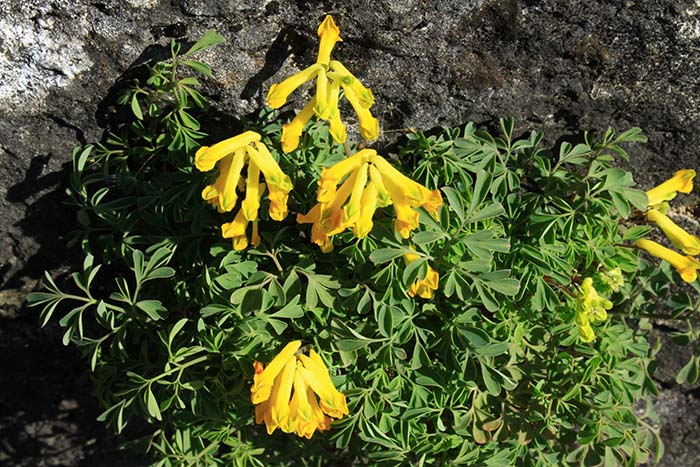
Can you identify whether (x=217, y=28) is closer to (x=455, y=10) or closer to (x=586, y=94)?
(x=455, y=10)

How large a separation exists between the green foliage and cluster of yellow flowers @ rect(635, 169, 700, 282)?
0.37 ft

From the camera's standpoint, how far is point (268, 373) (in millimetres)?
1952

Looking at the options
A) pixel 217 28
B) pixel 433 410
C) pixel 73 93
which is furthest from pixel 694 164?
pixel 73 93

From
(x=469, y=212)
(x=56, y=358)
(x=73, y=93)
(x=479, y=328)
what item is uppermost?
(x=73, y=93)

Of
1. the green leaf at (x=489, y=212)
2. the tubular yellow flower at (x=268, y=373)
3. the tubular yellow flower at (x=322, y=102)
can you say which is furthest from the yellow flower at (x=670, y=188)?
the tubular yellow flower at (x=268, y=373)

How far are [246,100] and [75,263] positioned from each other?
3.19 ft

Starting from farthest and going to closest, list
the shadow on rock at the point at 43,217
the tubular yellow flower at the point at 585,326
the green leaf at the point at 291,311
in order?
1. the shadow on rock at the point at 43,217
2. the tubular yellow flower at the point at 585,326
3. the green leaf at the point at 291,311

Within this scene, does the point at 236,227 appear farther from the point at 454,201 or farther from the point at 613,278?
the point at 613,278

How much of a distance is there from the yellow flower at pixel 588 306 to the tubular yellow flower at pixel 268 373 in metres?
0.86

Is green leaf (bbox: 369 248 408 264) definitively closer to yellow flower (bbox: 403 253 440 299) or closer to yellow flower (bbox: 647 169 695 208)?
yellow flower (bbox: 403 253 440 299)

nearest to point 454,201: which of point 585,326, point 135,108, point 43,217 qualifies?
point 585,326

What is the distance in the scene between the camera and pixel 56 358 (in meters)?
3.08

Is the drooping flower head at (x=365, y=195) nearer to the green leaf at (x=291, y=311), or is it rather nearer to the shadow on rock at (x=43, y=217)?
the green leaf at (x=291, y=311)

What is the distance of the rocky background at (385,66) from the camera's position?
7.43ft
